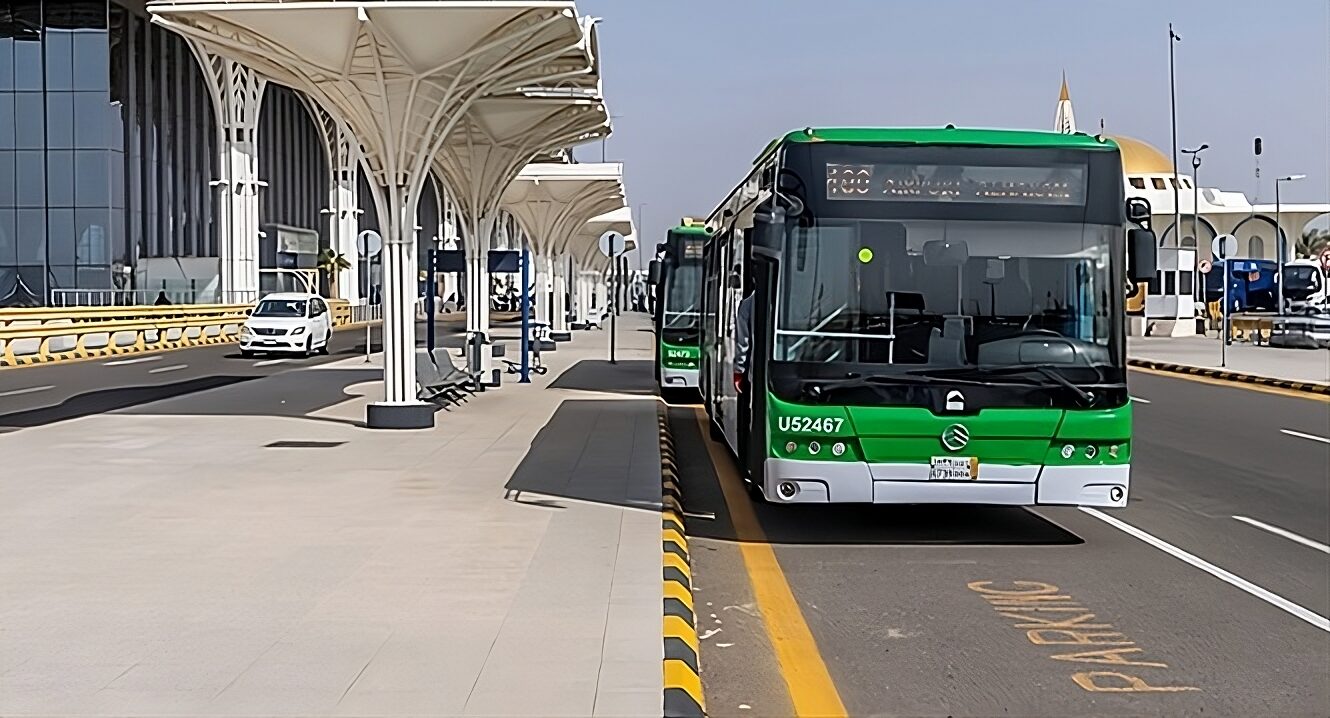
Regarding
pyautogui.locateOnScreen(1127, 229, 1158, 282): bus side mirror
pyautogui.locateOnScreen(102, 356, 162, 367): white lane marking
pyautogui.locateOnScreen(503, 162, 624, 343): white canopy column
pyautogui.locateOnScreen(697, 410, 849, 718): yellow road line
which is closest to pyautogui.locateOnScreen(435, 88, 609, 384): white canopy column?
pyautogui.locateOnScreen(102, 356, 162, 367): white lane marking

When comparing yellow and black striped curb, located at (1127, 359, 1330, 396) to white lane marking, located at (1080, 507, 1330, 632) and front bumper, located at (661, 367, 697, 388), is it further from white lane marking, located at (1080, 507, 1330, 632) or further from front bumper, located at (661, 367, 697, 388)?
white lane marking, located at (1080, 507, 1330, 632)

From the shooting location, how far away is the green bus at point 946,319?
971cm

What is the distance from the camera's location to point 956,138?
1005 centimetres

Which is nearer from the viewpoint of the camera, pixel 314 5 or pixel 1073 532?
pixel 1073 532

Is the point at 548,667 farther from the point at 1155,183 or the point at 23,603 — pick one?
the point at 1155,183

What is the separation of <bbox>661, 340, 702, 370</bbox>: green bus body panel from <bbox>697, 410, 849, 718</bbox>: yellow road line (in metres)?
10.2

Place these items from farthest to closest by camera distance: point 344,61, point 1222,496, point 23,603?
point 344,61, point 1222,496, point 23,603

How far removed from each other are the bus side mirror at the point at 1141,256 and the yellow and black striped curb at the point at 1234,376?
59.4 feet

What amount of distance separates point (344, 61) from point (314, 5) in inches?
44.9

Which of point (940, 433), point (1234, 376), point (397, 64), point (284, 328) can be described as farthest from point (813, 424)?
point (284, 328)

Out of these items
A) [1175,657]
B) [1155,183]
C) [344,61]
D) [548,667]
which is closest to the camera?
[548,667]

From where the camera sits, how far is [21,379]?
1073 inches

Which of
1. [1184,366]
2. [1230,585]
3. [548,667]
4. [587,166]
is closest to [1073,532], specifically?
[1230,585]

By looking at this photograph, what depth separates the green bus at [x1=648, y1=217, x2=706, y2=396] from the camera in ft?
73.4
